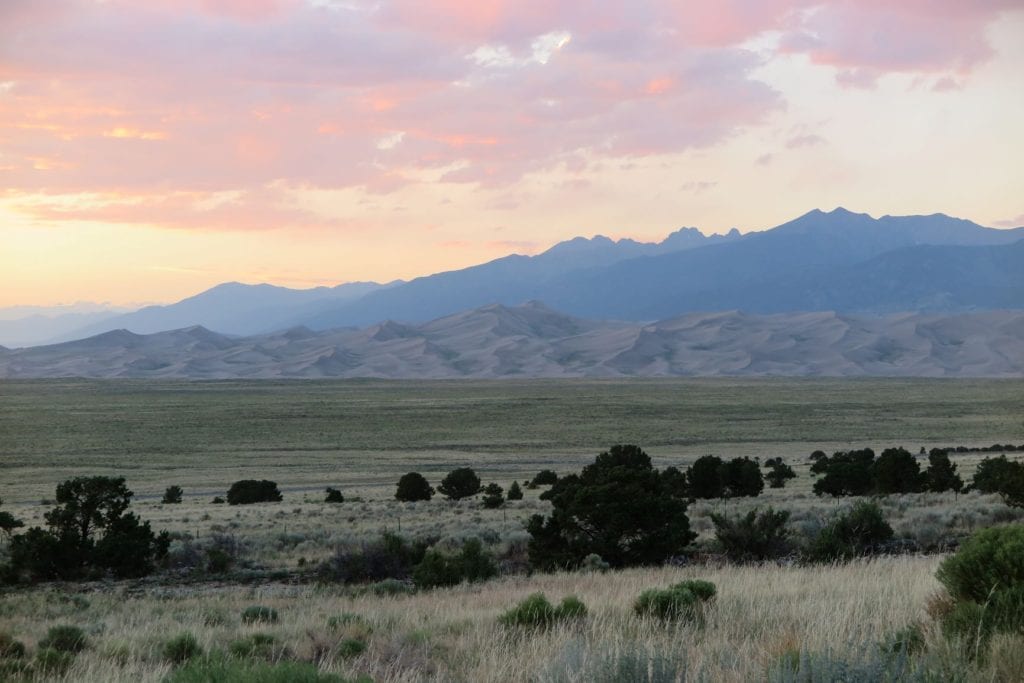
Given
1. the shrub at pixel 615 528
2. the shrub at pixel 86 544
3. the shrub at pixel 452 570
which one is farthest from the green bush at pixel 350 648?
the shrub at pixel 86 544

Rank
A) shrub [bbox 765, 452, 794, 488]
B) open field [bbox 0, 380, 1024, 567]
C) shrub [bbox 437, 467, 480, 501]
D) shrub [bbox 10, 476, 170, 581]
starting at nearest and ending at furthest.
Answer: shrub [bbox 10, 476, 170, 581], open field [bbox 0, 380, 1024, 567], shrub [bbox 437, 467, 480, 501], shrub [bbox 765, 452, 794, 488]

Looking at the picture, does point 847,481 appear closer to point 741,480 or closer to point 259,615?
point 741,480

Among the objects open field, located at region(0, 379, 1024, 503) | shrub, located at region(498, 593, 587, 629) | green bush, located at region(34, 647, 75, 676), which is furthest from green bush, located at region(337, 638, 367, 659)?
open field, located at region(0, 379, 1024, 503)

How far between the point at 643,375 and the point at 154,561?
161390mm

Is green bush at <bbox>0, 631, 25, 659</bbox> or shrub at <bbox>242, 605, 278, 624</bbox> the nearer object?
green bush at <bbox>0, 631, 25, 659</bbox>

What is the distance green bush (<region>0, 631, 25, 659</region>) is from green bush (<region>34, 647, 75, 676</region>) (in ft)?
1.32

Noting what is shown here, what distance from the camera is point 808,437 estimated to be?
67750 mm

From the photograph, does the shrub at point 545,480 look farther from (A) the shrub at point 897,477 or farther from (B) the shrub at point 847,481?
(A) the shrub at point 897,477

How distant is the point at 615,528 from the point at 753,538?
2.35 meters

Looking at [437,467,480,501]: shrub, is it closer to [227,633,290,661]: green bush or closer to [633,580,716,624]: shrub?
[633,580,716,624]: shrub

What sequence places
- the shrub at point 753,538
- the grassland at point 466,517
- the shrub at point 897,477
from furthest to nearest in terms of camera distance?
the shrub at point 897,477, the shrub at point 753,538, the grassland at point 466,517

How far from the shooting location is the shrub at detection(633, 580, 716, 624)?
809cm

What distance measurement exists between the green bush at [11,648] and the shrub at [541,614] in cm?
402

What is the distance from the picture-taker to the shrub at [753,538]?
16.6 metres
